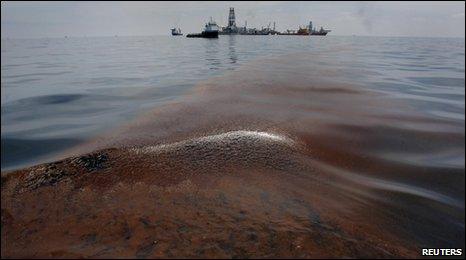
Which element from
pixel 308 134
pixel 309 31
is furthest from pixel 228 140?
pixel 309 31

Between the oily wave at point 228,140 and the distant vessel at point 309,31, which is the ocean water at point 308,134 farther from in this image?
the distant vessel at point 309,31

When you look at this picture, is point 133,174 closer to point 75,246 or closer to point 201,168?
point 201,168

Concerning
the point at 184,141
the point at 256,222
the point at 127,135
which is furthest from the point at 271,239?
the point at 127,135

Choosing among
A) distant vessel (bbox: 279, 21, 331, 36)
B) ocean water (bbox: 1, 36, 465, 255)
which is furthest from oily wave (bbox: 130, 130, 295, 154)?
distant vessel (bbox: 279, 21, 331, 36)

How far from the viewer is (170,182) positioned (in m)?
4.18

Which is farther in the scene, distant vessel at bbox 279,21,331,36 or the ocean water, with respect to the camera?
Result: distant vessel at bbox 279,21,331,36

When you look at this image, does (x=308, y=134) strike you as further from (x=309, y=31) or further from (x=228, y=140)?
(x=309, y=31)

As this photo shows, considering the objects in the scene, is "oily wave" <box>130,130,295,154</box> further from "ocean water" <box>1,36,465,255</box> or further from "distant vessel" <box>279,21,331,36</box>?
"distant vessel" <box>279,21,331,36</box>

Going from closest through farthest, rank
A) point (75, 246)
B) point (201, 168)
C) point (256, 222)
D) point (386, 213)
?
point (75, 246) < point (256, 222) < point (386, 213) < point (201, 168)

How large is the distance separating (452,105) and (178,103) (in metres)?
7.27

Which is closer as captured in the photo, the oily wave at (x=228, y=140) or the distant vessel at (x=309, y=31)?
the oily wave at (x=228, y=140)

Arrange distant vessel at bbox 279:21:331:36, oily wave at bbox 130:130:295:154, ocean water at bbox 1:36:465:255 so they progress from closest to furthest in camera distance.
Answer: ocean water at bbox 1:36:465:255 → oily wave at bbox 130:130:295:154 → distant vessel at bbox 279:21:331:36

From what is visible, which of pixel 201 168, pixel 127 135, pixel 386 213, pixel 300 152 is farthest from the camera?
pixel 127 135

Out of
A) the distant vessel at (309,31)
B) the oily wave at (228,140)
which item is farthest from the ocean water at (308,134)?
the distant vessel at (309,31)
